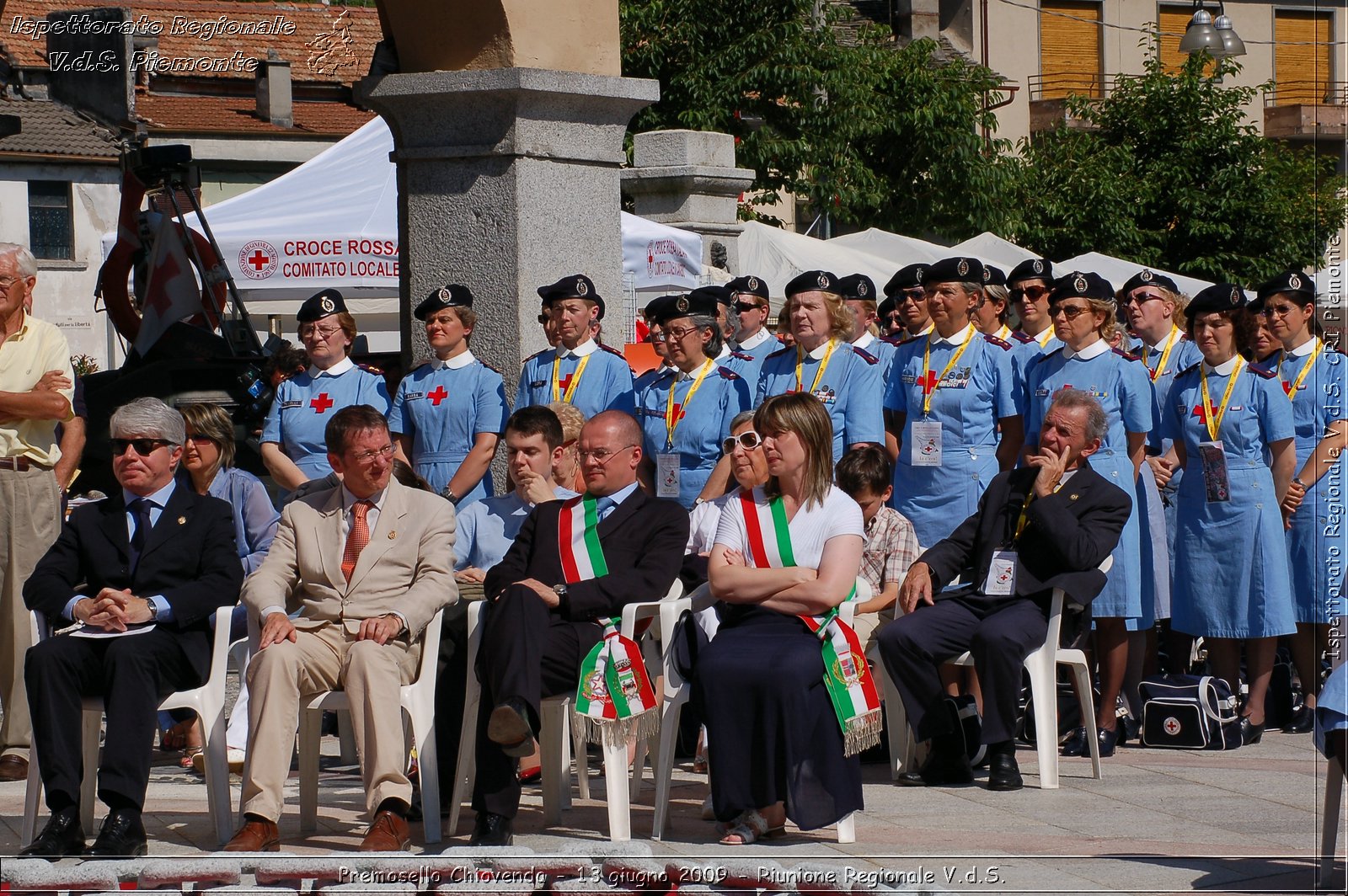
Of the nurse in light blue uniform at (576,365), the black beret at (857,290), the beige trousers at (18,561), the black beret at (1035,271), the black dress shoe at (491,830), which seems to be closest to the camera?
the black dress shoe at (491,830)

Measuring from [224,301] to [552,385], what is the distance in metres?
4.80

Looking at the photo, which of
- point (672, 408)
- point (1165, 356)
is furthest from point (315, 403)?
point (1165, 356)

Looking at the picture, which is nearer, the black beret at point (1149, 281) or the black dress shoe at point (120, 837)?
the black dress shoe at point (120, 837)

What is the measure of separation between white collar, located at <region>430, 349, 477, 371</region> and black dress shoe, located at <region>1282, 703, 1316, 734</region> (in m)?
3.98

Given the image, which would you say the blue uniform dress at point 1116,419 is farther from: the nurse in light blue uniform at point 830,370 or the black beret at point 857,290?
the black beret at point 857,290

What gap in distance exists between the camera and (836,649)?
6129 millimetres

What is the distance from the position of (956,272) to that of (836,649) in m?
2.85

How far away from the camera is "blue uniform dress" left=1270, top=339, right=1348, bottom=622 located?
8234mm

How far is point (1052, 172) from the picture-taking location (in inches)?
1146

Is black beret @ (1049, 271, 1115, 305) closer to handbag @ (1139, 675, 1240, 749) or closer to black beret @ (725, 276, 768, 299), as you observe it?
handbag @ (1139, 675, 1240, 749)

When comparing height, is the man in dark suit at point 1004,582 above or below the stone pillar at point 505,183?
below

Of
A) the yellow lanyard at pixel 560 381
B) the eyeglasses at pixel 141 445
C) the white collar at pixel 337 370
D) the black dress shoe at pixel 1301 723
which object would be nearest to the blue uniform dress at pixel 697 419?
the yellow lanyard at pixel 560 381

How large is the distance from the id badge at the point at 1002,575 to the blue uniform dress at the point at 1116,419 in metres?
0.92

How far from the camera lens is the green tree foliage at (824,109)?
2200 centimetres
